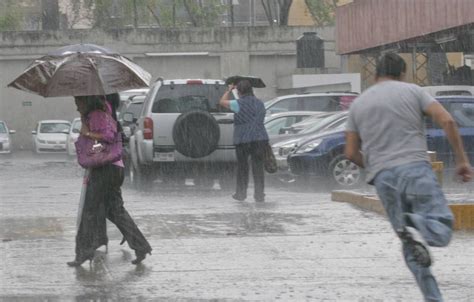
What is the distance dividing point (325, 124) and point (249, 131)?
5892 mm

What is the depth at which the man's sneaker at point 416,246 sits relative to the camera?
704 cm

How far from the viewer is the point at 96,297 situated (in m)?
8.73

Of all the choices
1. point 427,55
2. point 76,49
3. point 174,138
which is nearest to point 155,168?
point 174,138

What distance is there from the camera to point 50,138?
4306 cm

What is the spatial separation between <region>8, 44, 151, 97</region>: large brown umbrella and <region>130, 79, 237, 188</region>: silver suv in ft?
27.2

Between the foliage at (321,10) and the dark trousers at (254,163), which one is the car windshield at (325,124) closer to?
the dark trousers at (254,163)

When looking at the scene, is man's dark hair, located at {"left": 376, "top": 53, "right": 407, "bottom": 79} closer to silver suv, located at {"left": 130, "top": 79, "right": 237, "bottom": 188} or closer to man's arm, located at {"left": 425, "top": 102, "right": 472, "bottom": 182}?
man's arm, located at {"left": 425, "top": 102, "right": 472, "bottom": 182}

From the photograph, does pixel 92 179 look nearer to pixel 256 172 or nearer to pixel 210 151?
pixel 256 172

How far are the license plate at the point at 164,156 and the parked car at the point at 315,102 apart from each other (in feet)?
23.5

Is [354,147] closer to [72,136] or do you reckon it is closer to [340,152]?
[340,152]

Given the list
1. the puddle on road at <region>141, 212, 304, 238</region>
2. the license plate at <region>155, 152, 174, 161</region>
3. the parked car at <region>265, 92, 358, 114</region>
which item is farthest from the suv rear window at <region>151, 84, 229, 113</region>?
the parked car at <region>265, 92, 358, 114</region>

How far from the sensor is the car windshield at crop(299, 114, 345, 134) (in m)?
21.6

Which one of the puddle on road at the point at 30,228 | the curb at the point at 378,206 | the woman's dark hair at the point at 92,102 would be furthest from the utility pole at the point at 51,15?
the woman's dark hair at the point at 92,102

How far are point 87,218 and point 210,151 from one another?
29.8 ft
